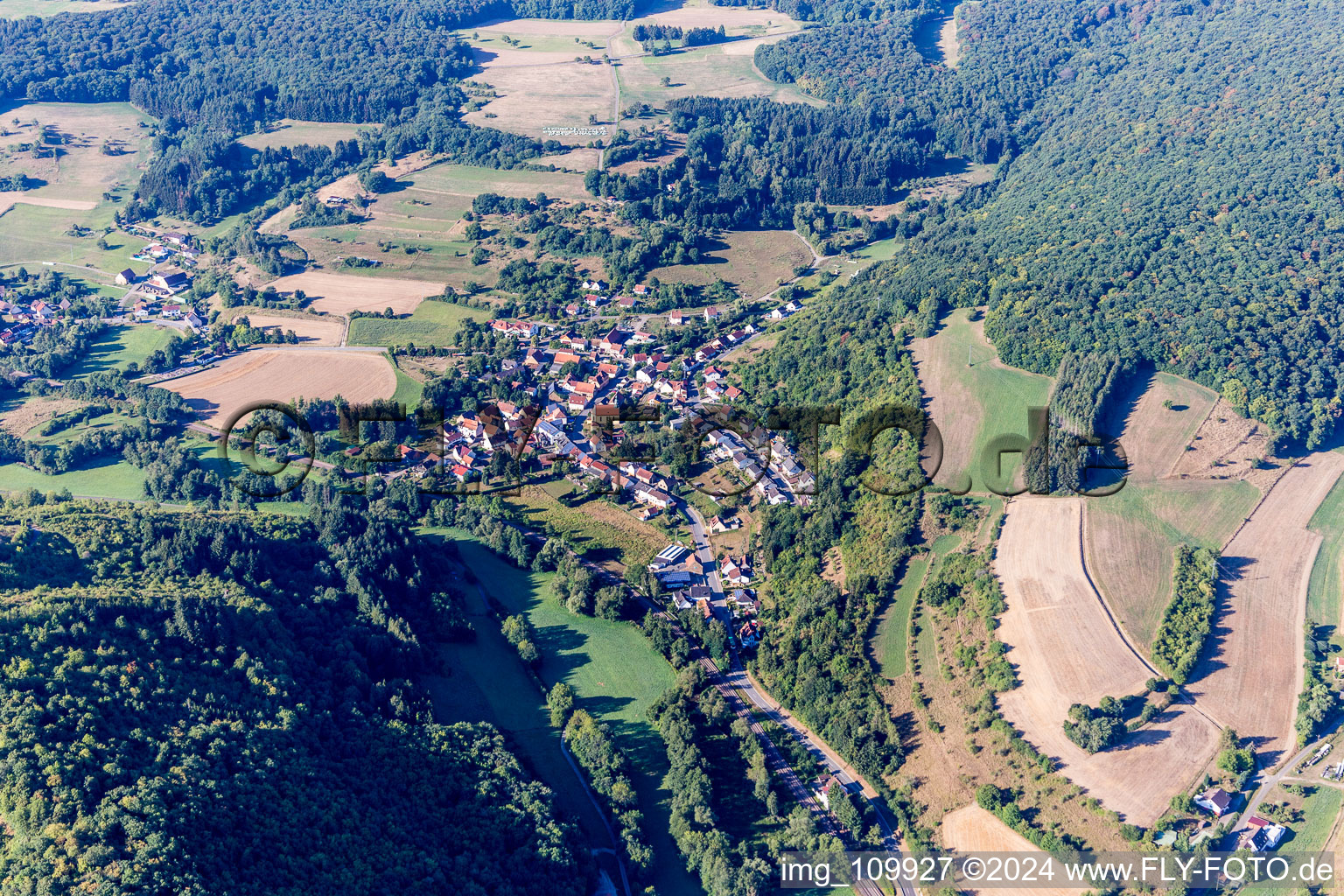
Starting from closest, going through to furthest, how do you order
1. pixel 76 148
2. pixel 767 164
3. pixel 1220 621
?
1. pixel 1220 621
2. pixel 767 164
3. pixel 76 148

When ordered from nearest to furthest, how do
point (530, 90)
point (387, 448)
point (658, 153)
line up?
point (387, 448) → point (658, 153) → point (530, 90)

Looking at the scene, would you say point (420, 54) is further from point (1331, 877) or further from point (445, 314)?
point (1331, 877)

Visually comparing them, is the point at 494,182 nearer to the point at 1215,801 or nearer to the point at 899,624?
the point at 899,624

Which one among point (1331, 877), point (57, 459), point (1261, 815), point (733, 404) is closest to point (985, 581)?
point (1261, 815)

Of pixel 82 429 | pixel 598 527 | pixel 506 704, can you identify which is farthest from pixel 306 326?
pixel 506 704

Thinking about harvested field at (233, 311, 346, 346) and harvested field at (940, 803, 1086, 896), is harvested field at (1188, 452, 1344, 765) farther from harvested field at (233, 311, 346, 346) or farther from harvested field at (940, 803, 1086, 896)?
harvested field at (233, 311, 346, 346)

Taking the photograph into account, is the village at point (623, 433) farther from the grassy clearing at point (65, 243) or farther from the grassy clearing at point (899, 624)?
the grassy clearing at point (65, 243)

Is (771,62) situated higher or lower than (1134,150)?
higher
